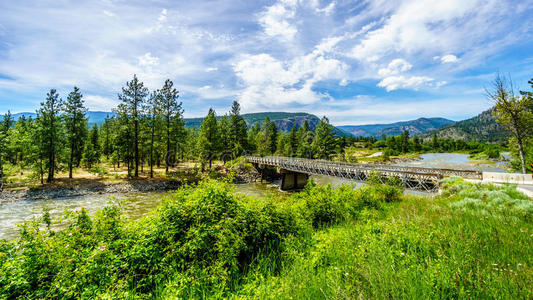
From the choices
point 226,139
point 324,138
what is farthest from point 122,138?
point 324,138

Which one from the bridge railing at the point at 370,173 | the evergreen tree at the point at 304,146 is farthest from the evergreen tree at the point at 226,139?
the evergreen tree at the point at 304,146

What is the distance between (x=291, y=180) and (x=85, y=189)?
3033 centimetres

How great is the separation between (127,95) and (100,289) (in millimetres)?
36602

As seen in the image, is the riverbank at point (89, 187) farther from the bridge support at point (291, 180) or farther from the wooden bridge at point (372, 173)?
the wooden bridge at point (372, 173)

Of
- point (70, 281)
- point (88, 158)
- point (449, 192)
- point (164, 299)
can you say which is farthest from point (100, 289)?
point (88, 158)

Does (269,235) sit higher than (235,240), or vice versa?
(235,240)

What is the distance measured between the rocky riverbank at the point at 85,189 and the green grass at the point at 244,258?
29.4 metres

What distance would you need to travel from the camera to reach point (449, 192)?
1266 cm

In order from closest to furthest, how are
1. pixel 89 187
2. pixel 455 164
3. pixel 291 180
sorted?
pixel 89 187, pixel 291 180, pixel 455 164

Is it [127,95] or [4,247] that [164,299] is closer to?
[4,247]

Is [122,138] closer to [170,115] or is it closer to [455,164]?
[170,115]

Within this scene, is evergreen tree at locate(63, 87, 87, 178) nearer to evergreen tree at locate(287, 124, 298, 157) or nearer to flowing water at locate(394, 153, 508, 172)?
evergreen tree at locate(287, 124, 298, 157)

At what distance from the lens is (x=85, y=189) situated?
2792 centimetres

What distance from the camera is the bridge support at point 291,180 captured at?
35.4m
